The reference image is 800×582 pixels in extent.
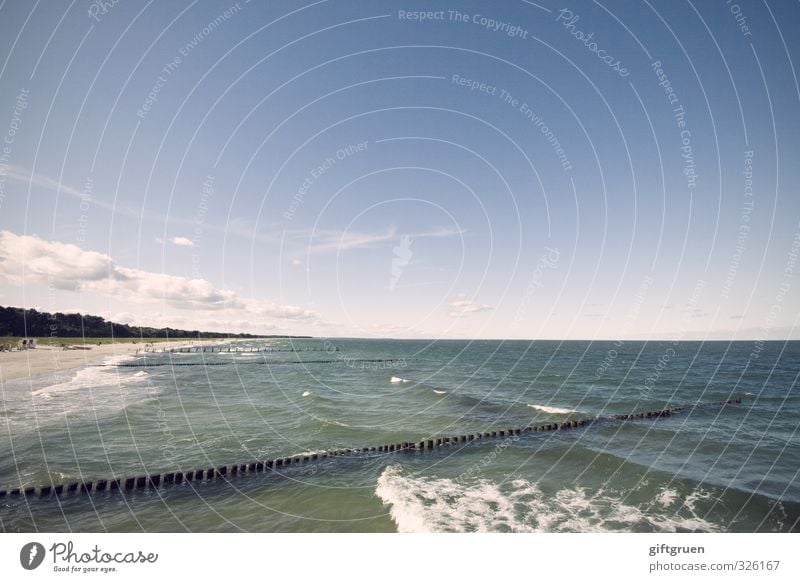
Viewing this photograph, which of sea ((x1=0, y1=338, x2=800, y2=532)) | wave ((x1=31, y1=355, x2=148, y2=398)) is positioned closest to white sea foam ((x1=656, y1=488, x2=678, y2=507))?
sea ((x1=0, y1=338, x2=800, y2=532))

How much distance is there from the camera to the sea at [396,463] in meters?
11.8

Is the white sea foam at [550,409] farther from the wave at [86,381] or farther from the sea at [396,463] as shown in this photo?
the wave at [86,381]

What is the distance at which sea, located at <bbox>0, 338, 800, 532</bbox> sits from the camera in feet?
38.5

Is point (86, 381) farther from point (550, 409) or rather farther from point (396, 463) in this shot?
point (550, 409)

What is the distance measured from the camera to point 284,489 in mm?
13945

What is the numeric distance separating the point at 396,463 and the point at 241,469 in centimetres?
677

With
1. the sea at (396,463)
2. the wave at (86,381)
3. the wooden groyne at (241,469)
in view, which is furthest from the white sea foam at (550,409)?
the wave at (86,381)

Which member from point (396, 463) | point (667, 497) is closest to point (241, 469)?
point (396, 463)
